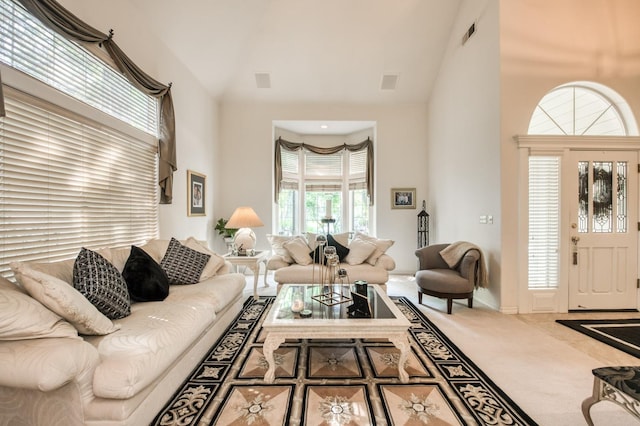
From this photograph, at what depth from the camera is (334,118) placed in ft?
19.6

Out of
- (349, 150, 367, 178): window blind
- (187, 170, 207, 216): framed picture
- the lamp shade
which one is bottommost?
the lamp shade

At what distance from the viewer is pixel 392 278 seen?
555 cm

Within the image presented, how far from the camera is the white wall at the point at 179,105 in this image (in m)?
2.81

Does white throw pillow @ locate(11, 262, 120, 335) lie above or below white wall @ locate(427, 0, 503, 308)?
below

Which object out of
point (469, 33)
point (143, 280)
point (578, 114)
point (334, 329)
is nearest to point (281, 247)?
point (143, 280)

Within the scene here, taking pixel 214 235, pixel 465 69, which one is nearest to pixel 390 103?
pixel 465 69

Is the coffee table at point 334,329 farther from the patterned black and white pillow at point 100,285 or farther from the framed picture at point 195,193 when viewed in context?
→ the framed picture at point 195,193

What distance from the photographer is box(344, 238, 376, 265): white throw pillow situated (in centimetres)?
420

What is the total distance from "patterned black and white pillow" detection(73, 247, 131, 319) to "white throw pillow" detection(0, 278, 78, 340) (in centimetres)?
39

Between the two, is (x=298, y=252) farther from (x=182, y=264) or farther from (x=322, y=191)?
(x=322, y=191)

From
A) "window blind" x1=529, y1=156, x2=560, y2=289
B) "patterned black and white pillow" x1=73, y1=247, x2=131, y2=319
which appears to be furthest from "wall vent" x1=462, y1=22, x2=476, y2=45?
"patterned black and white pillow" x1=73, y1=247, x2=131, y2=319

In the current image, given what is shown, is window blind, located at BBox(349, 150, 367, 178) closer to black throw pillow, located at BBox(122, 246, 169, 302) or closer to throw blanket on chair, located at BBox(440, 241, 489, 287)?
throw blanket on chair, located at BBox(440, 241, 489, 287)

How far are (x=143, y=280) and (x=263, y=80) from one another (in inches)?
170

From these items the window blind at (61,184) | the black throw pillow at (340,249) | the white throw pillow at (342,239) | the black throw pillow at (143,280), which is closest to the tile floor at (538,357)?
the black throw pillow at (340,249)
